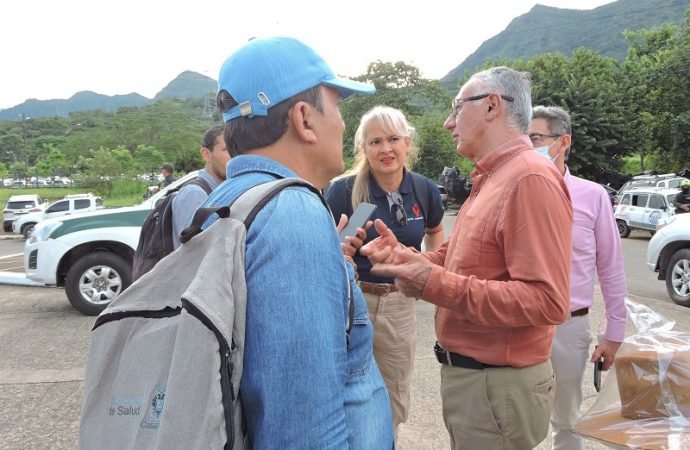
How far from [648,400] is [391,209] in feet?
5.78

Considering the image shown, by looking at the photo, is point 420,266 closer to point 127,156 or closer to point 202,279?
point 202,279

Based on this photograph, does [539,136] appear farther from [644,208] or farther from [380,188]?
[644,208]

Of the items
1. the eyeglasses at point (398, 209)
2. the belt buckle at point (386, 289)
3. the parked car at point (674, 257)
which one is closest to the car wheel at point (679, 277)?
the parked car at point (674, 257)

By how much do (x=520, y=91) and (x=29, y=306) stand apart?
778cm

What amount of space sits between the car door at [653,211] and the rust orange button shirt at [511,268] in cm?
1739

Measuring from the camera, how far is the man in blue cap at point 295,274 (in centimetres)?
99

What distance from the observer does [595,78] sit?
29938mm

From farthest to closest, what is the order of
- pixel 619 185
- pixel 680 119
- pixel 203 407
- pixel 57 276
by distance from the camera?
pixel 619 185 < pixel 680 119 < pixel 57 276 < pixel 203 407

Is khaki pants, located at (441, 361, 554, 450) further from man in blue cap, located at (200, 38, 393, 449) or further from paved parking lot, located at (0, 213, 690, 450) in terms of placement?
paved parking lot, located at (0, 213, 690, 450)

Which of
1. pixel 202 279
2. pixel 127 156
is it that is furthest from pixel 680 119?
pixel 127 156

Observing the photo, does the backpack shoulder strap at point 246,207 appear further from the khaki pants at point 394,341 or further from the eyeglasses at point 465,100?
the khaki pants at point 394,341

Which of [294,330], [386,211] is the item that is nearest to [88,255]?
[386,211]

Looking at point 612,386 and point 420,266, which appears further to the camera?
point 612,386

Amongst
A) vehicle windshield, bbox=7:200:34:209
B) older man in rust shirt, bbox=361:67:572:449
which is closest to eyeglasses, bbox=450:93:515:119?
older man in rust shirt, bbox=361:67:572:449
